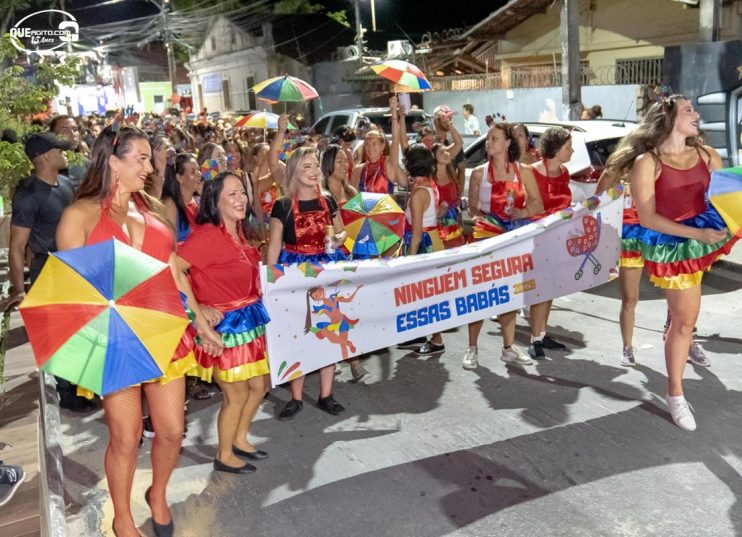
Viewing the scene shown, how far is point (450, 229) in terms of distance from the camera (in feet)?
22.2

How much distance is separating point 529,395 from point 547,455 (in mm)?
1040

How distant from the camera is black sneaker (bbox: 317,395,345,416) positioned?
5465 millimetres

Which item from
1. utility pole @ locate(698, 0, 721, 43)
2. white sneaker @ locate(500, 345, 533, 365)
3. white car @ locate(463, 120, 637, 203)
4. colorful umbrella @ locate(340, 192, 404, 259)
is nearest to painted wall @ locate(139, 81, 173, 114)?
utility pole @ locate(698, 0, 721, 43)

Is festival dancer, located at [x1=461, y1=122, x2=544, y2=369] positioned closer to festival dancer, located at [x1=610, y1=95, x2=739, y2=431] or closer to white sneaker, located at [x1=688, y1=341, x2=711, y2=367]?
white sneaker, located at [x1=688, y1=341, x2=711, y2=367]

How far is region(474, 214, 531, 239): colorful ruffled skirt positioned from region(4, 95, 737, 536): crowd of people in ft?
0.05

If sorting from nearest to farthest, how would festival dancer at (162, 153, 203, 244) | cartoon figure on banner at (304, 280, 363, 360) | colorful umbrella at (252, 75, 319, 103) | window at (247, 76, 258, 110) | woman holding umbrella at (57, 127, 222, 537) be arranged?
woman holding umbrella at (57, 127, 222, 537) < cartoon figure on banner at (304, 280, 363, 360) < festival dancer at (162, 153, 203, 244) < colorful umbrella at (252, 75, 319, 103) < window at (247, 76, 258, 110)

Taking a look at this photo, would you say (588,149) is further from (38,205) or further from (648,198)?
(38,205)

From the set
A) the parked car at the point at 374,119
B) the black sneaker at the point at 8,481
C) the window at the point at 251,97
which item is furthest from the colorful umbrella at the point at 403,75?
the window at the point at 251,97

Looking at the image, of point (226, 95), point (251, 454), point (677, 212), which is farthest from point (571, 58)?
Answer: point (226, 95)

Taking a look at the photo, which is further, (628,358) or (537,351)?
(537,351)

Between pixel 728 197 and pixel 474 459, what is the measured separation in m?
2.24

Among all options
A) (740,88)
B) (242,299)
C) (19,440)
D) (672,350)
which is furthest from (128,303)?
(740,88)

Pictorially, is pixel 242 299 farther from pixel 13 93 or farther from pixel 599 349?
pixel 599 349

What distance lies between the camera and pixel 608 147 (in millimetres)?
9094
